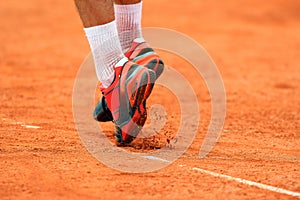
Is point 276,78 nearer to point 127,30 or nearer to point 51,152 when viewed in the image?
point 127,30

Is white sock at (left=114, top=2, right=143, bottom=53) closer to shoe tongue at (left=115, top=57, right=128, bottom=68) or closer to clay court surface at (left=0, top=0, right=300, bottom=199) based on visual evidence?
shoe tongue at (left=115, top=57, right=128, bottom=68)

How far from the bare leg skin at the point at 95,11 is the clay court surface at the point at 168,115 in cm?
79

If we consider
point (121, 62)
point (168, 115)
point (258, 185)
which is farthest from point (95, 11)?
point (168, 115)

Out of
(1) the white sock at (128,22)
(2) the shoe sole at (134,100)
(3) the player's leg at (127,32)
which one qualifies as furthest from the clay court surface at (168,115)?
(1) the white sock at (128,22)

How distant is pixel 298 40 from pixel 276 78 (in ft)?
10.9

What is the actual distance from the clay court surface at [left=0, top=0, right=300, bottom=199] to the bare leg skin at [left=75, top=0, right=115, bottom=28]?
2.58 feet

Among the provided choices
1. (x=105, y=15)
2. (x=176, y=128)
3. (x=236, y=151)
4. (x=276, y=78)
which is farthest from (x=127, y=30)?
(x=276, y=78)

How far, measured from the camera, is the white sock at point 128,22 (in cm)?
439

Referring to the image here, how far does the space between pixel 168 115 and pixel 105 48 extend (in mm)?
1397

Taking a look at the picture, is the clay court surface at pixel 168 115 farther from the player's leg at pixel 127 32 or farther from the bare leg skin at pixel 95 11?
the bare leg skin at pixel 95 11

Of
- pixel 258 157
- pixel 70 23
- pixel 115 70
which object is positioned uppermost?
pixel 115 70

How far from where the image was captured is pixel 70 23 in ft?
38.2

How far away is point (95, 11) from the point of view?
12.7 feet

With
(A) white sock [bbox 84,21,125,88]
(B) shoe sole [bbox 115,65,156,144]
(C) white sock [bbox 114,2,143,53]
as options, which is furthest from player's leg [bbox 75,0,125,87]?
(C) white sock [bbox 114,2,143,53]
